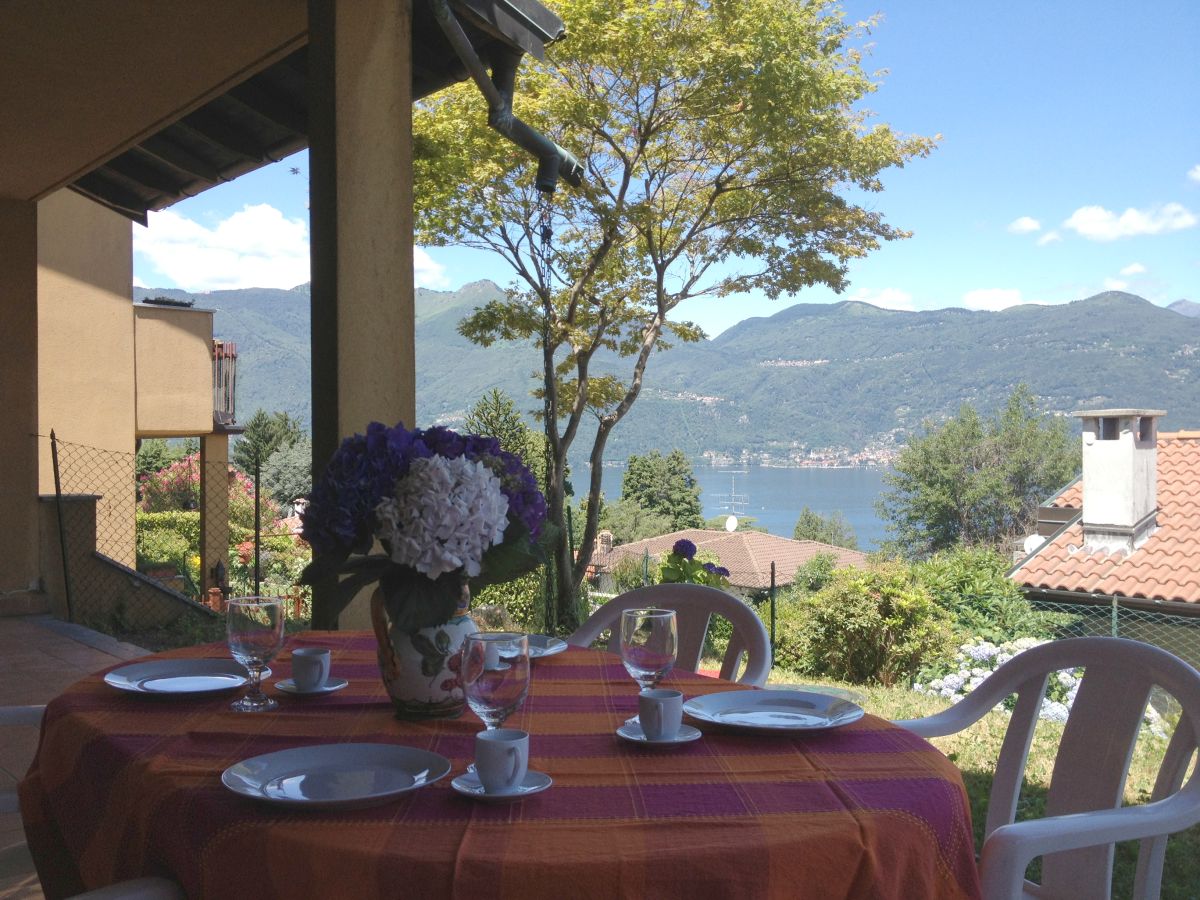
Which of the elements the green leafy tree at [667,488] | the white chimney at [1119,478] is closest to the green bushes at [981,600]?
the white chimney at [1119,478]

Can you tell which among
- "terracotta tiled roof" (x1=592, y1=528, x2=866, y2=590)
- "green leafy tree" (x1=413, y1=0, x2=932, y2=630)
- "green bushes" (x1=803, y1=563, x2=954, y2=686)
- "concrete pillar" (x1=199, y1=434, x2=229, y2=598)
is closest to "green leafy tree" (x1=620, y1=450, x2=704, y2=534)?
"terracotta tiled roof" (x1=592, y1=528, x2=866, y2=590)

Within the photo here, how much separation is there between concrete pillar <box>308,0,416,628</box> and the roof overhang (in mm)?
191

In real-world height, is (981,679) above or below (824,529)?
above

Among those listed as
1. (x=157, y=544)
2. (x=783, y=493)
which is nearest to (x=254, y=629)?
(x=157, y=544)

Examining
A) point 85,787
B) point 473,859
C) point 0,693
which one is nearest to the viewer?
point 473,859

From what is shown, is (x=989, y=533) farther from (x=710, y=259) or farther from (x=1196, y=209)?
(x=1196, y=209)

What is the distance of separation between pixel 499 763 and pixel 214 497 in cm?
1092

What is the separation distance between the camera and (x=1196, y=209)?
74.1m

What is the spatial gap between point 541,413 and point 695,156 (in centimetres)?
276

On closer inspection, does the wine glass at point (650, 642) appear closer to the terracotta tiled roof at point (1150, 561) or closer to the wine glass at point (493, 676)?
the wine glass at point (493, 676)

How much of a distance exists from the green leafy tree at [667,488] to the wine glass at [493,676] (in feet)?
115

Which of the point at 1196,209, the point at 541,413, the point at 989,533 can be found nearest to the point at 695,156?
the point at 541,413

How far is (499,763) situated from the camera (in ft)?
3.45

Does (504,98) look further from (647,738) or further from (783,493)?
(783,493)
